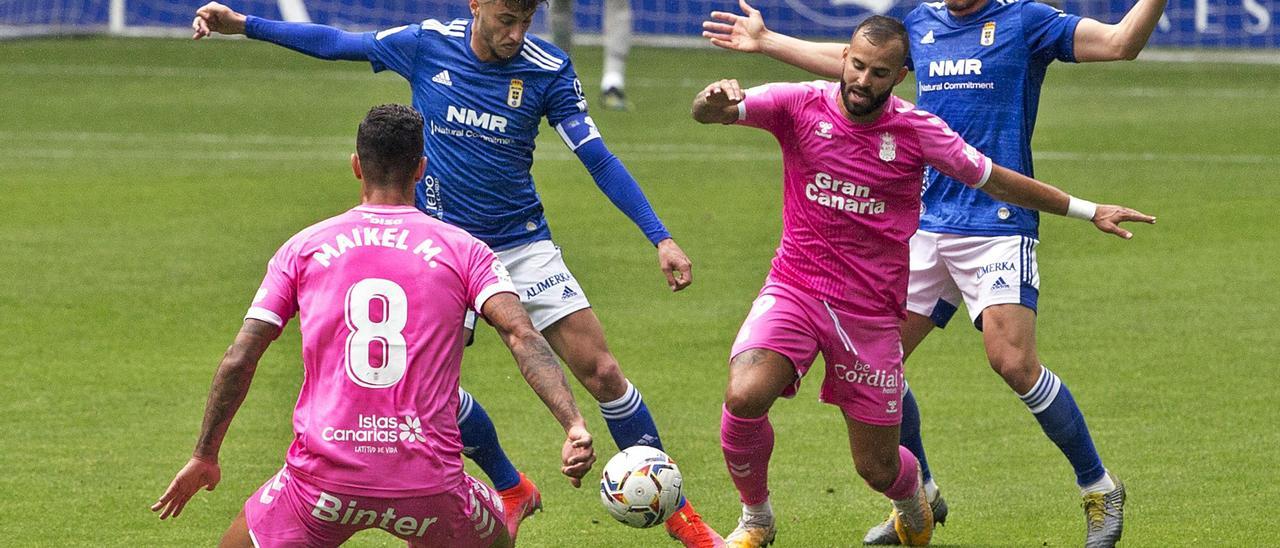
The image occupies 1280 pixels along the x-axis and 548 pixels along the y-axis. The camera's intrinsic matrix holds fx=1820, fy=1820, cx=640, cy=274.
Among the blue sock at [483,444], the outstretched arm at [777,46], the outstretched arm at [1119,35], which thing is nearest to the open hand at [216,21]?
the blue sock at [483,444]

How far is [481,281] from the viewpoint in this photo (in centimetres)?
546

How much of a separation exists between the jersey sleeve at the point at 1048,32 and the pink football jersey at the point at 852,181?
40.9 inches

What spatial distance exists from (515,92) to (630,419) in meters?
1.46

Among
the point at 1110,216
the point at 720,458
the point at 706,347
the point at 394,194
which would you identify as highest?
the point at 394,194

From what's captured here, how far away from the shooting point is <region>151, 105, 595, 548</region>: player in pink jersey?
5281 mm

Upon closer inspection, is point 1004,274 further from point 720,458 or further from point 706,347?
point 706,347

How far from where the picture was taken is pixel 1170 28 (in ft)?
88.1

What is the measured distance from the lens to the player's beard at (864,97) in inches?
264

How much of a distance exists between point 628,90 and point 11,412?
15599 millimetres

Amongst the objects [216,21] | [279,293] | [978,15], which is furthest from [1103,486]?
[216,21]

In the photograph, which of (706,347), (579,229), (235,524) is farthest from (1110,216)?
(579,229)

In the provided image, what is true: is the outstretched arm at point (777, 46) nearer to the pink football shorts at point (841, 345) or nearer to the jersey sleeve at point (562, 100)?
the jersey sleeve at point (562, 100)

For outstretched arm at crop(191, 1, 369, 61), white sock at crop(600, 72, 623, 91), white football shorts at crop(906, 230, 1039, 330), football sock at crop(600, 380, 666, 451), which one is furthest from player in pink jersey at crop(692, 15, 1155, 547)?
white sock at crop(600, 72, 623, 91)

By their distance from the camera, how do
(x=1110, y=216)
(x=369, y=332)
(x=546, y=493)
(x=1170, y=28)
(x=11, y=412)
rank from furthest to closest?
(x=1170, y=28) < (x=11, y=412) < (x=546, y=493) < (x=1110, y=216) < (x=369, y=332)
